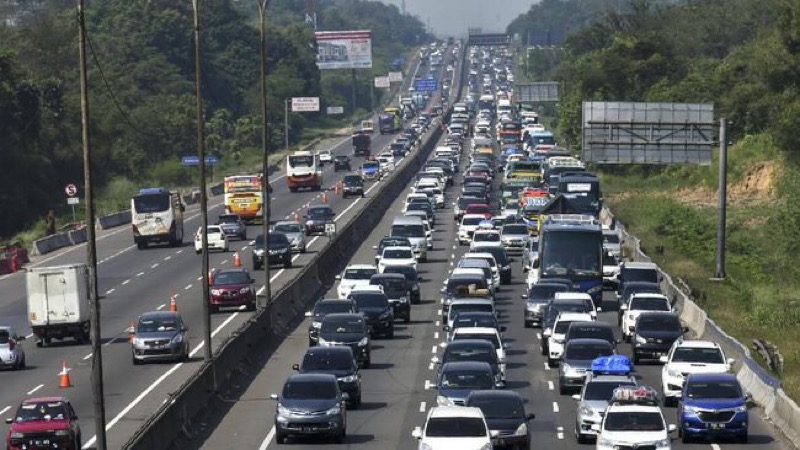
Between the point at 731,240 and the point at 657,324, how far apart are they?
172ft

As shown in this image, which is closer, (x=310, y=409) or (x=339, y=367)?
(x=310, y=409)

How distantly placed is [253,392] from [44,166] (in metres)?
97.1

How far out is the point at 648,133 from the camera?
8531 centimetres

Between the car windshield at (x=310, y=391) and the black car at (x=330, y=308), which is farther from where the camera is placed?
the black car at (x=330, y=308)

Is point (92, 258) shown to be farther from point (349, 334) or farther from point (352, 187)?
point (352, 187)

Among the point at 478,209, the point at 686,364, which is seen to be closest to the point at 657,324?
the point at 686,364

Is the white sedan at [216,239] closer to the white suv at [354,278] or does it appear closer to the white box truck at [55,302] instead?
the white suv at [354,278]

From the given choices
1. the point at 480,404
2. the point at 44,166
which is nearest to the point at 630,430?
the point at 480,404

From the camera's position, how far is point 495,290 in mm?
70875

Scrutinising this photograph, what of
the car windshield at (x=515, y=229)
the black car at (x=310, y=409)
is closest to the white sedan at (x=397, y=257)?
the car windshield at (x=515, y=229)

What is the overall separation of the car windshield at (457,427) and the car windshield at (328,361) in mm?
9409

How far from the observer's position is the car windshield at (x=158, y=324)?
173 ft

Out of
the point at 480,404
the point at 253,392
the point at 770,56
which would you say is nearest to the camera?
the point at 480,404

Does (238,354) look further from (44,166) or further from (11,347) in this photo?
(44,166)
